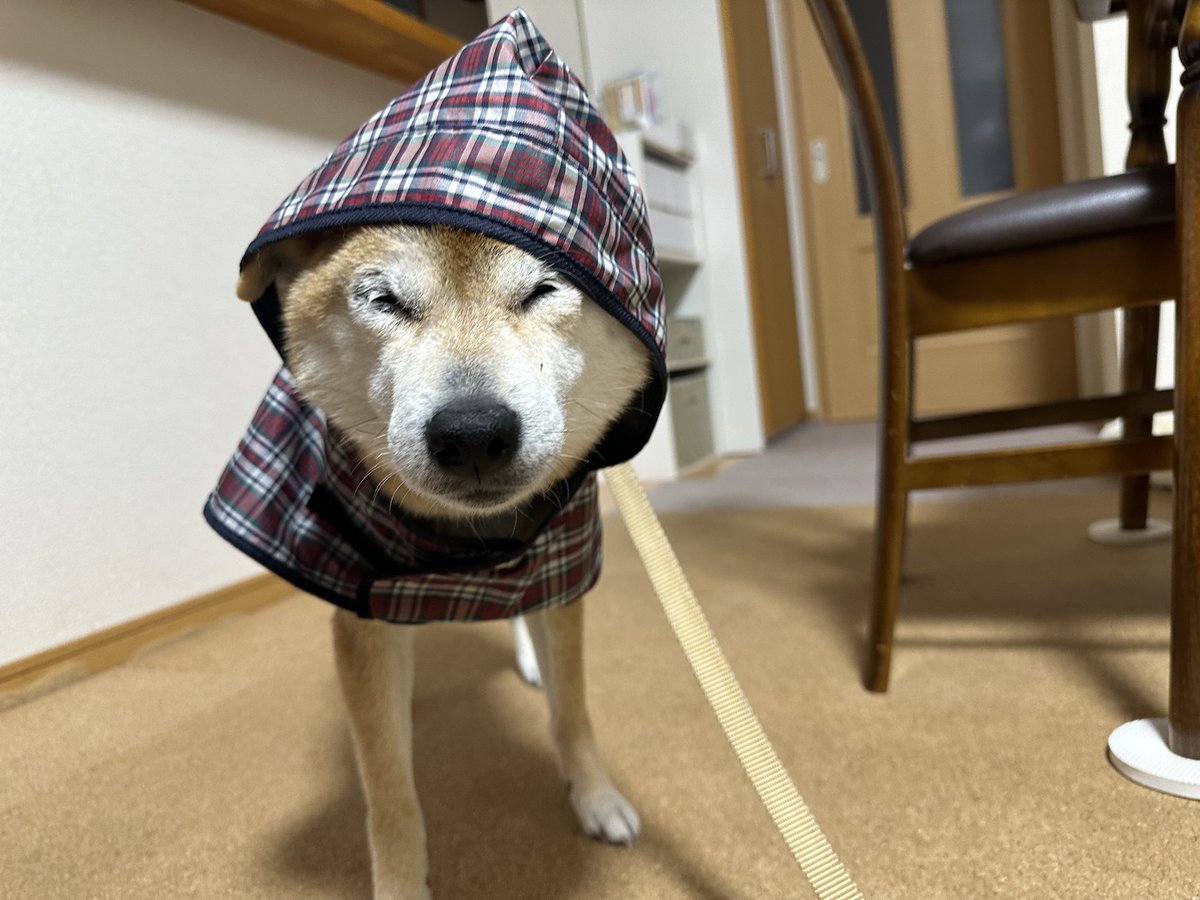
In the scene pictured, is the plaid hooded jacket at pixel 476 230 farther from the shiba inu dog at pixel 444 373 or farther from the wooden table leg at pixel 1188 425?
the wooden table leg at pixel 1188 425

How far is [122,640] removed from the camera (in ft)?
5.46

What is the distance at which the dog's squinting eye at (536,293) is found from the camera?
2.30 ft

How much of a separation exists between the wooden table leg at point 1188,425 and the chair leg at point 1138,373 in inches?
28.0

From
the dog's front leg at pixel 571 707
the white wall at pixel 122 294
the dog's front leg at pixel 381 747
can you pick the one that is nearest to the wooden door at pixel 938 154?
the white wall at pixel 122 294

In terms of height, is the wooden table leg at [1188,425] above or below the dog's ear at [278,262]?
below

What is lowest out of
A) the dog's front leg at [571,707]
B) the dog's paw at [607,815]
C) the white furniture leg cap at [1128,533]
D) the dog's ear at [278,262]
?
the white furniture leg cap at [1128,533]

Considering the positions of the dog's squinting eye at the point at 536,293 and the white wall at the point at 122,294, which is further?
the white wall at the point at 122,294

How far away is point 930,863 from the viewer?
800mm

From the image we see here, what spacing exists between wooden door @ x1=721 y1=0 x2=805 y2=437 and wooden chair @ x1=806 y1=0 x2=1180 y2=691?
246 cm

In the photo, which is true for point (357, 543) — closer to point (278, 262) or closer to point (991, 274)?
point (278, 262)

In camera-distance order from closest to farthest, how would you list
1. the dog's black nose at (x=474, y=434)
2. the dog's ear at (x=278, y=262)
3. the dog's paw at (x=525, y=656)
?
the dog's black nose at (x=474, y=434) < the dog's ear at (x=278, y=262) < the dog's paw at (x=525, y=656)

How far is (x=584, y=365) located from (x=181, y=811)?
842 millimetres

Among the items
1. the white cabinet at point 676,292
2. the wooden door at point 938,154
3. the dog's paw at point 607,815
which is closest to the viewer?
the dog's paw at point 607,815

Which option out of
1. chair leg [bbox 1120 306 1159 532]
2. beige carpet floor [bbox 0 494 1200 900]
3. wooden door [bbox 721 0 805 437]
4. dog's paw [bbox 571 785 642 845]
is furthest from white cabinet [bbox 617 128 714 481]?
dog's paw [bbox 571 785 642 845]
